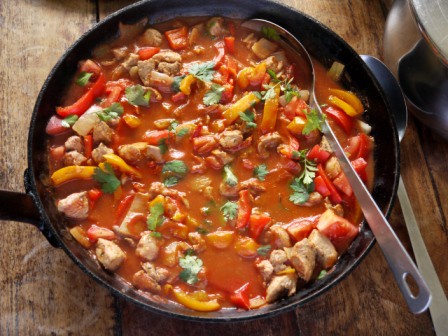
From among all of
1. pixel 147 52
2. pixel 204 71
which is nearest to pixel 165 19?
pixel 147 52

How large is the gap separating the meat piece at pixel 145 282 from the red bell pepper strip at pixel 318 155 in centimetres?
133

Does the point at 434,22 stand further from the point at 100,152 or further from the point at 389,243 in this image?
the point at 100,152

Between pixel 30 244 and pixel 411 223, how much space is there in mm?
2618

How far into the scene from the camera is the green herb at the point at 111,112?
158 inches

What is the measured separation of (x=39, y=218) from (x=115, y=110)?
92cm

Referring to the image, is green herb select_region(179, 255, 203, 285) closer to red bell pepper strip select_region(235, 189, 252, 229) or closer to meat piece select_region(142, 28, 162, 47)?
red bell pepper strip select_region(235, 189, 252, 229)

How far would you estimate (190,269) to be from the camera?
369 cm

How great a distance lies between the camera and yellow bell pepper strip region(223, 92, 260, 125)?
411 cm

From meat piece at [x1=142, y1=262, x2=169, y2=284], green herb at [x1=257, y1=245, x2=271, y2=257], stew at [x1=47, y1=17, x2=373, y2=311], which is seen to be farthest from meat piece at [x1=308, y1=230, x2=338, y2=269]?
meat piece at [x1=142, y1=262, x2=169, y2=284]

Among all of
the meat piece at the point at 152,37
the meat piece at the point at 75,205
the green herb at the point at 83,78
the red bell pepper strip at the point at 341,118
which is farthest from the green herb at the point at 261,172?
the green herb at the point at 83,78

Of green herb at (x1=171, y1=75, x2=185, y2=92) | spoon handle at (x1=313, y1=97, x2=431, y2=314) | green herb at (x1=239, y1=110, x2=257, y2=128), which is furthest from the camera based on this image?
green herb at (x1=171, y1=75, x2=185, y2=92)

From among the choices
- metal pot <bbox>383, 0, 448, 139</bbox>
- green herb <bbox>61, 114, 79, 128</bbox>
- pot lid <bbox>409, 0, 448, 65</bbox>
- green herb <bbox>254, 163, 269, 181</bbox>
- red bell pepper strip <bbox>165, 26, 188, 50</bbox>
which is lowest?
green herb <bbox>61, 114, 79, 128</bbox>

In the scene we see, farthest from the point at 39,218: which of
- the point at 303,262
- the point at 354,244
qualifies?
→ the point at 354,244

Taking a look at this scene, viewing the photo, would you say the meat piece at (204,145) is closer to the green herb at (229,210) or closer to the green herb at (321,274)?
the green herb at (229,210)
